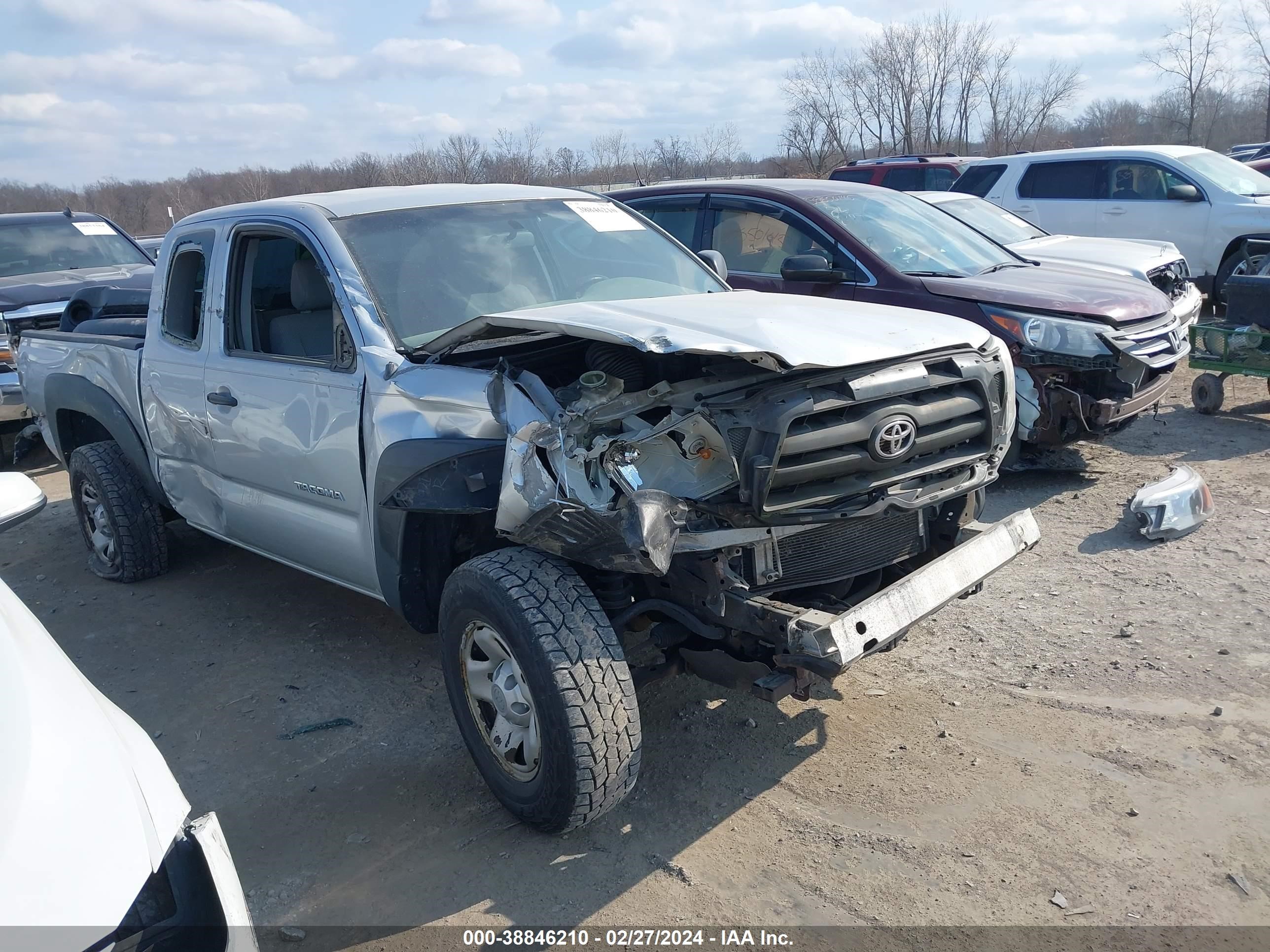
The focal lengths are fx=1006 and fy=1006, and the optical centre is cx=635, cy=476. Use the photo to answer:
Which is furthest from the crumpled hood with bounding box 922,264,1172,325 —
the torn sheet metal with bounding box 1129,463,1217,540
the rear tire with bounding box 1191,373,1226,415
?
the rear tire with bounding box 1191,373,1226,415

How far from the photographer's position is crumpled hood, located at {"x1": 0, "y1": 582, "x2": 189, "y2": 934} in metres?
1.64

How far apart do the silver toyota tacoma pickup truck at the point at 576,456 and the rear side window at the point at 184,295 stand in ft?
1.25

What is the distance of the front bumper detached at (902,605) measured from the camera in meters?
2.78

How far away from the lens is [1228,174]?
35.1 feet

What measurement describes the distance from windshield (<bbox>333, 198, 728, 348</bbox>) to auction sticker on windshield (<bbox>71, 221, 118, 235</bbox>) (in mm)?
8431

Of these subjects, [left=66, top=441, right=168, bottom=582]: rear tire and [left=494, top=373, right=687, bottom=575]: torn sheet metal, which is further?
[left=66, top=441, right=168, bottom=582]: rear tire

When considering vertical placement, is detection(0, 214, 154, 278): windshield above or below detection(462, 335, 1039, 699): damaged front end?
above

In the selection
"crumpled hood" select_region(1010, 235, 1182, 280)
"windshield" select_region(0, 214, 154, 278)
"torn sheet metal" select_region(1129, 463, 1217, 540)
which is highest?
"windshield" select_region(0, 214, 154, 278)

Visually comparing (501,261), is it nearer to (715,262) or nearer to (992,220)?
(715,262)

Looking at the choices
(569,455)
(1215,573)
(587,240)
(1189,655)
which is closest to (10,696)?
(569,455)

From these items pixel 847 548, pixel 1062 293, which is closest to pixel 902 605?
pixel 847 548

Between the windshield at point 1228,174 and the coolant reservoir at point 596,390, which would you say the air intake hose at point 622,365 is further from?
the windshield at point 1228,174

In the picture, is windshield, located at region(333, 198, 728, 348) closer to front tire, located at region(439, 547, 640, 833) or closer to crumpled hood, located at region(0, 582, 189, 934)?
front tire, located at region(439, 547, 640, 833)

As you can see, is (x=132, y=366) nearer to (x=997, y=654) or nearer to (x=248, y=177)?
(x=997, y=654)
